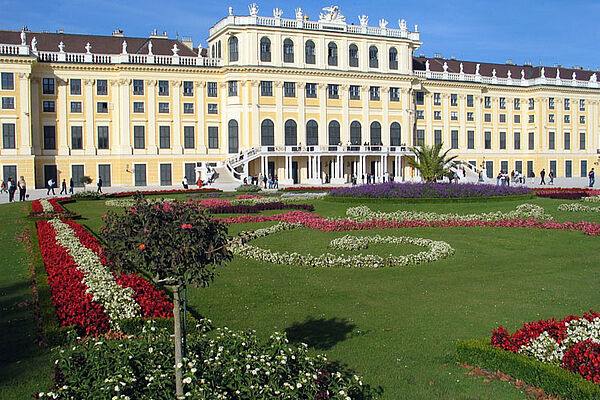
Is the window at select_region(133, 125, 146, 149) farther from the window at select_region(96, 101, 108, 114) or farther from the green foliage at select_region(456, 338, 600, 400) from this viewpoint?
the green foliage at select_region(456, 338, 600, 400)

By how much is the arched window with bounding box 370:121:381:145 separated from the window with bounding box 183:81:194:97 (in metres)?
19.8

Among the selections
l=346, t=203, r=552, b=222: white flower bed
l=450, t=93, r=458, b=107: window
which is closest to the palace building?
l=450, t=93, r=458, b=107: window

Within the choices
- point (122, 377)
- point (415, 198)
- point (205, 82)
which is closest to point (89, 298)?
point (122, 377)

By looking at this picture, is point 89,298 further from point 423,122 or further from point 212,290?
point 423,122

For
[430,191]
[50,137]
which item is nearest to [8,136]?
[50,137]

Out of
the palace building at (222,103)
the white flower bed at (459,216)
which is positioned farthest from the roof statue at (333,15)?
the white flower bed at (459,216)

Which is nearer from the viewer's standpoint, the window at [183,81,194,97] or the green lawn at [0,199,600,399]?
the green lawn at [0,199,600,399]

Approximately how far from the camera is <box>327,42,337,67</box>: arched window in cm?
6572

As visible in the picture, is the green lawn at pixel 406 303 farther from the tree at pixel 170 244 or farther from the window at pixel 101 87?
the window at pixel 101 87

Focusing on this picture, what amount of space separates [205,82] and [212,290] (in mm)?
51817

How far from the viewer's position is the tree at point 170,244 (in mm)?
6996

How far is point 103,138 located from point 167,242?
56.3m

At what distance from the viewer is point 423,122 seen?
74.2 meters

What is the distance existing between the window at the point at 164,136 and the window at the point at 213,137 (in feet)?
13.2
